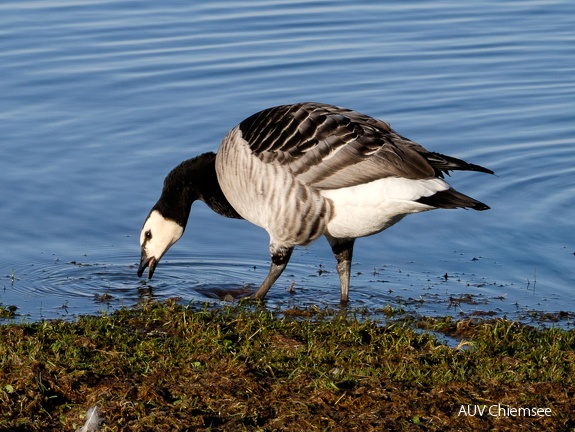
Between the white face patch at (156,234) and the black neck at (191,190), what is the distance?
0.06 meters

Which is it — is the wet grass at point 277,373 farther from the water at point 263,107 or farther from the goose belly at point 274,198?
the water at point 263,107

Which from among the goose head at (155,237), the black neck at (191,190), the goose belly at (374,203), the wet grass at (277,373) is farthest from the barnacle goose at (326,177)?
the wet grass at (277,373)

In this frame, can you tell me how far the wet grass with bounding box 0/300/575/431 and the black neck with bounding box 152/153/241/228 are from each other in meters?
1.57

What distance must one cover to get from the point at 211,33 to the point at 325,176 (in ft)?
29.6

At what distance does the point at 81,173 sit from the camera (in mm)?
11000

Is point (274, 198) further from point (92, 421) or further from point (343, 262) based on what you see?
point (92, 421)

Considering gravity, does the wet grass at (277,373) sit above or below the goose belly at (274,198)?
below

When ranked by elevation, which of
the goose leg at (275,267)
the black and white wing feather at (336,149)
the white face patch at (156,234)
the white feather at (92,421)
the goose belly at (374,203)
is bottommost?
the white feather at (92,421)

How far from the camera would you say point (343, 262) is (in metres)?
8.06

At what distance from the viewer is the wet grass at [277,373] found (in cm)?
489

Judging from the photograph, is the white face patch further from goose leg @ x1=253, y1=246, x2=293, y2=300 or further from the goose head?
goose leg @ x1=253, y1=246, x2=293, y2=300

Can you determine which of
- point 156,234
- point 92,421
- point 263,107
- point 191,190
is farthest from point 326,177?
point 263,107

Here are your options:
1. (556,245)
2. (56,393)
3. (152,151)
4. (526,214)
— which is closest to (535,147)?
(526,214)

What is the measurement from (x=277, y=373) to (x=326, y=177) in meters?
2.17
